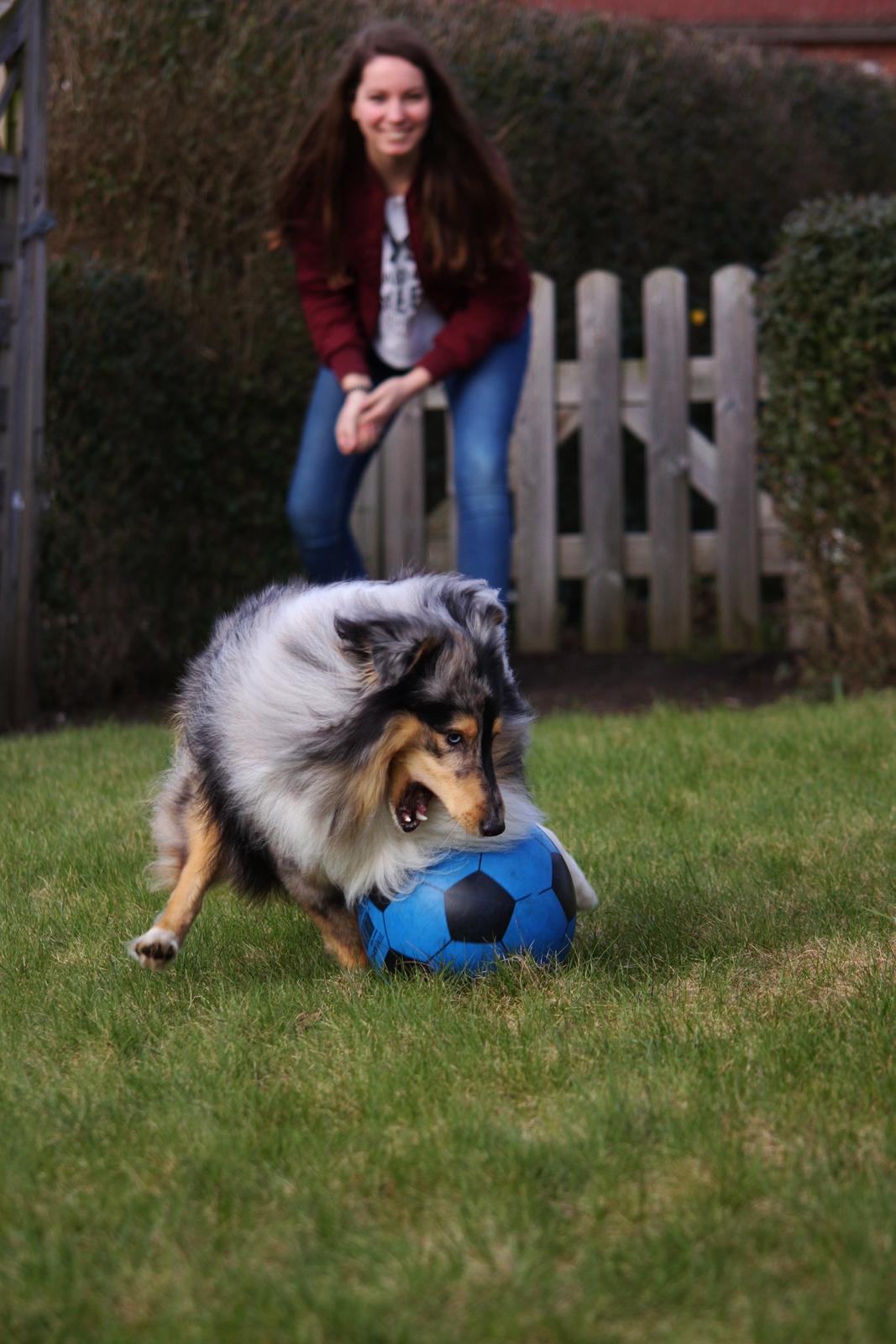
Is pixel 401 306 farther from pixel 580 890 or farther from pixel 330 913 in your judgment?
pixel 330 913

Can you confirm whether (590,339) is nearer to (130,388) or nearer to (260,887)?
(130,388)

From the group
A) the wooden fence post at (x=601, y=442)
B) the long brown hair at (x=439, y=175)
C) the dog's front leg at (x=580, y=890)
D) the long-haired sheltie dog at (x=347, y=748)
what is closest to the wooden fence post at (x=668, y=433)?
the wooden fence post at (x=601, y=442)

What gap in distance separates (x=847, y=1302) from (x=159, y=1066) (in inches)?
59.0

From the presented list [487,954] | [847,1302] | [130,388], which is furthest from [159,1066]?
[130,388]

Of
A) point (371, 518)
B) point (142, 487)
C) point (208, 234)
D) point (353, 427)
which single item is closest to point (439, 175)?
point (353, 427)

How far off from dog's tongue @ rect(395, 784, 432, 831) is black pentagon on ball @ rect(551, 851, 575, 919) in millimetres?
343

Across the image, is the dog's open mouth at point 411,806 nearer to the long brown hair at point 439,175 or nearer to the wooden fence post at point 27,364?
the long brown hair at point 439,175

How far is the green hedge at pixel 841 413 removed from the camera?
23.6 feet

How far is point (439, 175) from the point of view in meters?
6.07

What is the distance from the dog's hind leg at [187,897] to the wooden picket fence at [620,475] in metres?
5.08

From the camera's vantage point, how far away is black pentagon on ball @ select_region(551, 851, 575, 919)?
3.77 meters

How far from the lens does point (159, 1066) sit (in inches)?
125

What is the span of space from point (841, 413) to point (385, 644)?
4397 millimetres

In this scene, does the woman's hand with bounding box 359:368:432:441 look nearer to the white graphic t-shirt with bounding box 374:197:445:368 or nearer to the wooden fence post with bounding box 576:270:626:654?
the white graphic t-shirt with bounding box 374:197:445:368
